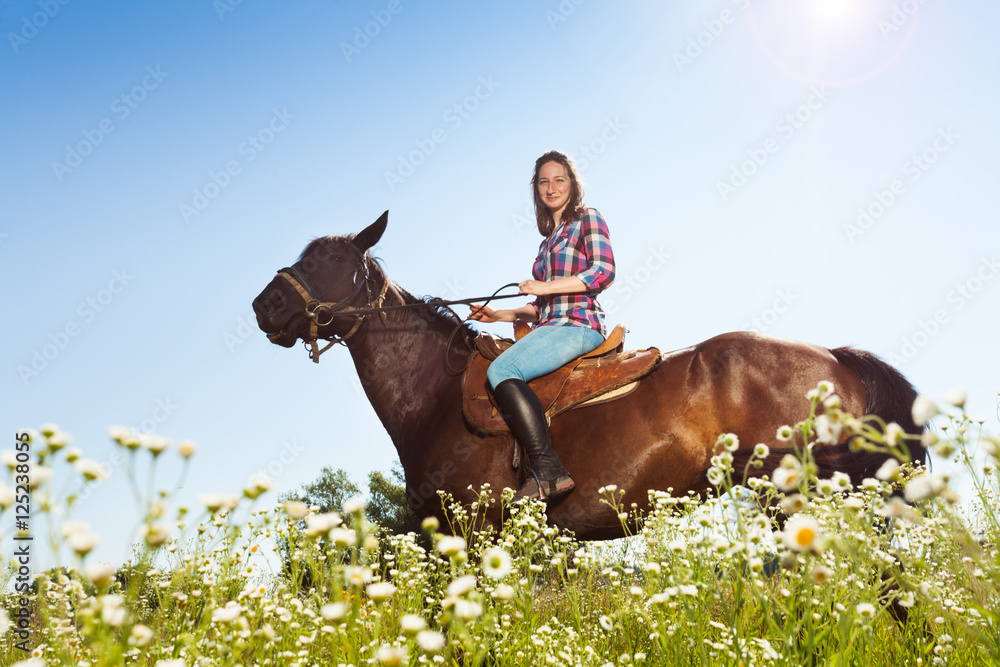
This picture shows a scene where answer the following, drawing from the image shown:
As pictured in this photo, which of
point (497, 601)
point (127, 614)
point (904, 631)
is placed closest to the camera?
point (127, 614)

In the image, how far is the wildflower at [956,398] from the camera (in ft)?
6.35

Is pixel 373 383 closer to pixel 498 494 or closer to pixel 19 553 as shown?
pixel 498 494

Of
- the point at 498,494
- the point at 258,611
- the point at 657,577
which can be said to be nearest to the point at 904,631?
the point at 657,577

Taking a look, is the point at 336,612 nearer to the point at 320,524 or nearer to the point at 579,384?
the point at 320,524

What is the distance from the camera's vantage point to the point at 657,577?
2613mm

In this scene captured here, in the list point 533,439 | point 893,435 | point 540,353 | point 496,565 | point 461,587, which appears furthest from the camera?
point 540,353

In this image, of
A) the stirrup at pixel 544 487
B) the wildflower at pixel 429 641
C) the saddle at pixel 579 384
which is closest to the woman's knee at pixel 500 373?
the saddle at pixel 579 384

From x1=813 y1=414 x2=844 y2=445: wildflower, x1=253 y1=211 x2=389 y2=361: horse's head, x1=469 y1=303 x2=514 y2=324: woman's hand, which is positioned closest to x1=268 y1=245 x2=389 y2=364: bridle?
x1=253 y1=211 x2=389 y2=361: horse's head

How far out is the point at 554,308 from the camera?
210 inches

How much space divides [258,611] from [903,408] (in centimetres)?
474

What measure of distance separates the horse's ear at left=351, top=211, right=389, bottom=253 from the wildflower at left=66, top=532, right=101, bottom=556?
184 inches

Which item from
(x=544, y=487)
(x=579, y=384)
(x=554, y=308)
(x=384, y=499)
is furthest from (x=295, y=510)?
(x=384, y=499)

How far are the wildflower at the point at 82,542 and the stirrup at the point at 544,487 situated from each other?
→ 3271 mm

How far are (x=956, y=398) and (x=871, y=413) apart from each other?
9.97ft
